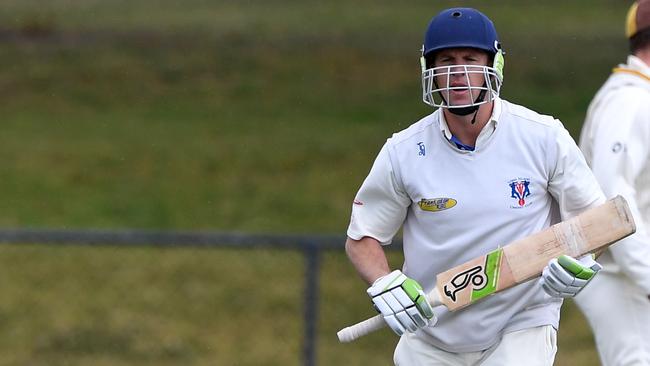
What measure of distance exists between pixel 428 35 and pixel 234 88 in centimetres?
1774

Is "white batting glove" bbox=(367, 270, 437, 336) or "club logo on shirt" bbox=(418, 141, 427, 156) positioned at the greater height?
"club logo on shirt" bbox=(418, 141, 427, 156)

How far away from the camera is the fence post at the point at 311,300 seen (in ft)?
28.9

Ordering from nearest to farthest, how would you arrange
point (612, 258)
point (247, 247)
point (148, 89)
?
point (612, 258), point (247, 247), point (148, 89)

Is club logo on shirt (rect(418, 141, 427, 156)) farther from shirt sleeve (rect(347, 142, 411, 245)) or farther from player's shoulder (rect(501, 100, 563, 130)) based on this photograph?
player's shoulder (rect(501, 100, 563, 130))

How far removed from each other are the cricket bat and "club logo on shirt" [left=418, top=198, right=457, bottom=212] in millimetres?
232

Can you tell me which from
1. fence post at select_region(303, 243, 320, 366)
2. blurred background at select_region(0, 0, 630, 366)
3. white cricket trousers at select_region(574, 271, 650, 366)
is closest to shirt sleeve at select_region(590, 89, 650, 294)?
white cricket trousers at select_region(574, 271, 650, 366)

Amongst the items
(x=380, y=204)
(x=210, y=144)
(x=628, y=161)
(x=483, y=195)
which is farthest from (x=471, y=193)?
(x=210, y=144)

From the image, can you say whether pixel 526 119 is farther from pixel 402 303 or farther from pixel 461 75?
pixel 402 303

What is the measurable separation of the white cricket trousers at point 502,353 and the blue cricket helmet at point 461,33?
110 cm

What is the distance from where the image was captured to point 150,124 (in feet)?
68.8

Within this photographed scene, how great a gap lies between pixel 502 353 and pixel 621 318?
1.59 m

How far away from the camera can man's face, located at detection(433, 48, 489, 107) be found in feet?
16.8

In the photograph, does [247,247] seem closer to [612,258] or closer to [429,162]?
[612,258]

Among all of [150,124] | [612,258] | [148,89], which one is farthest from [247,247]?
[148,89]
